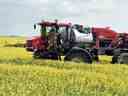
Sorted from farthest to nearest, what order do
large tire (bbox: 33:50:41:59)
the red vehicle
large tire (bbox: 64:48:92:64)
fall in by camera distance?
large tire (bbox: 33:50:41:59) < the red vehicle < large tire (bbox: 64:48:92:64)

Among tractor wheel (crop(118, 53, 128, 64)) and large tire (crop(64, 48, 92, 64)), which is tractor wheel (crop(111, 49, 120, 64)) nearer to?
tractor wheel (crop(118, 53, 128, 64))

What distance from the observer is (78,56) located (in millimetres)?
28094

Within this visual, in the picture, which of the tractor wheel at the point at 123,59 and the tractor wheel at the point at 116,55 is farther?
the tractor wheel at the point at 116,55

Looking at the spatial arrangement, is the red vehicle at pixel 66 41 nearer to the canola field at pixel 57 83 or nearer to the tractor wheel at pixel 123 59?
the tractor wheel at pixel 123 59

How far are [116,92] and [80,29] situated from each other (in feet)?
45.6

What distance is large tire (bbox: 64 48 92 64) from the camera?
92.1ft

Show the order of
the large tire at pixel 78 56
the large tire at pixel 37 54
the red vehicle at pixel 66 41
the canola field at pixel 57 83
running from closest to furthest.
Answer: the canola field at pixel 57 83
the large tire at pixel 78 56
the red vehicle at pixel 66 41
the large tire at pixel 37 54

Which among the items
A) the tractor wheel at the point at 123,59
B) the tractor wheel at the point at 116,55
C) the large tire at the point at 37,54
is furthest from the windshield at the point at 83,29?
the large tire at the point at 37,54

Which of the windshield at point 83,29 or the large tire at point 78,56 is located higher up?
the windshield at point 83,29

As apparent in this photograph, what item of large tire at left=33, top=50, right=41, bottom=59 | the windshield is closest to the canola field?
the windshield

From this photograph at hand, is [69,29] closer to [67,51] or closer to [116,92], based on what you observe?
[67,51]

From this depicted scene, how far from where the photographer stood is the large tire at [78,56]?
92.1 ft

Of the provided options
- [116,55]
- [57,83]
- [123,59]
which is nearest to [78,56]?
[116,55]

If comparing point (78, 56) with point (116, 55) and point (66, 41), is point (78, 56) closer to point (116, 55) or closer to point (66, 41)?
point (66, 41)
